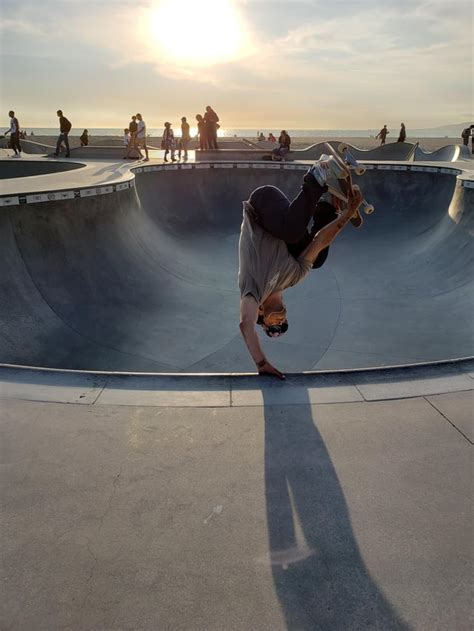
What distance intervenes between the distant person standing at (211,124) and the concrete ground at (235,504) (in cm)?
2048

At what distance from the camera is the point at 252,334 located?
12.2ft

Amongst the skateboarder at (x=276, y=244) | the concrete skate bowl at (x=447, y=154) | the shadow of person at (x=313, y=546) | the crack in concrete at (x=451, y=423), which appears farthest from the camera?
the concrete skate bowl at (x=447, y=154)

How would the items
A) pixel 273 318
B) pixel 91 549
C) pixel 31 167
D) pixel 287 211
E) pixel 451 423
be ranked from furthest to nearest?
pixel 31 167 < pixel 273 318 < pixel 287 211 < pixel 451 423 < pixel 91 549

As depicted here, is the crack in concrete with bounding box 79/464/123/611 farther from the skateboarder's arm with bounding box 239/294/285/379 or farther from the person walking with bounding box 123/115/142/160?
the person walking with bounding box 123/115/142/160

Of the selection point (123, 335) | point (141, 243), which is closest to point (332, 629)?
point (123, 335)

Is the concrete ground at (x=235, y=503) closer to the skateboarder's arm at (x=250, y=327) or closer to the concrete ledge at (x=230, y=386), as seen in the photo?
the concrete ledge at (x=230, y=386)

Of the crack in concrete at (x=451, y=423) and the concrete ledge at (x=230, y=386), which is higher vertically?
the crack in concrete at (x=451, y=423)

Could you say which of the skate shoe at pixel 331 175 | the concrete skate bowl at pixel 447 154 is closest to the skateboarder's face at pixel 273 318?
the skate shoe at pixel 331 175

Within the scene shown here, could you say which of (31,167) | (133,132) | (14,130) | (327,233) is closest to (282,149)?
(133,132)

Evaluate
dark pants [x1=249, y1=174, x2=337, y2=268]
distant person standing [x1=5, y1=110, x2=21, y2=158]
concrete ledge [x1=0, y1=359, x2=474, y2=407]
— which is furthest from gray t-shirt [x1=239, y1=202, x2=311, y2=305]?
distant person standing [x1=5, y1=110, x2=21, y2=158]

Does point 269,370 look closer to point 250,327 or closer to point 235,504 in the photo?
point 250,327

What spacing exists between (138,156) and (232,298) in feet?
54.8

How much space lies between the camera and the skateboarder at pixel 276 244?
12.7 ft

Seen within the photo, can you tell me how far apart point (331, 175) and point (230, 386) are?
198 cm
